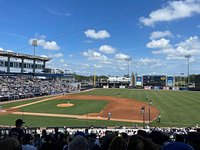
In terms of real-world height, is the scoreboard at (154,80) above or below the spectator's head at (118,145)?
above

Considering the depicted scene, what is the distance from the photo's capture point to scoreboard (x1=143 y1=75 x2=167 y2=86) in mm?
165000

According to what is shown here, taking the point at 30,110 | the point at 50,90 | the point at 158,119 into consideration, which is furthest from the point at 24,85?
the point at 158,119

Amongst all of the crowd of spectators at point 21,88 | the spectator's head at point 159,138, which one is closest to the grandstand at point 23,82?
the crowd of spectators at point 21,88

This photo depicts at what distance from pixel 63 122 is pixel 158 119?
13.7m

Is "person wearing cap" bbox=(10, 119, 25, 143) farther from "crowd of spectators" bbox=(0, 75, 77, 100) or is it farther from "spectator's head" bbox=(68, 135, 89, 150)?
"crowd of spectators" bbox=(0, 75, 77, 100)

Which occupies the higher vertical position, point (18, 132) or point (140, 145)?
point (140, 145)

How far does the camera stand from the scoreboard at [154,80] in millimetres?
165000

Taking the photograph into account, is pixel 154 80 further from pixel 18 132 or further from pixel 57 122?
pixel 18 132

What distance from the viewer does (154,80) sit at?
171 m

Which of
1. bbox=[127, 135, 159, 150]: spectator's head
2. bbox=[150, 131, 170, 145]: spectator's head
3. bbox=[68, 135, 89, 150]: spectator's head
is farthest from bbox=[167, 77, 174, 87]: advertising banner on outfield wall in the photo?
bbox=[127, 135, 159, 150]: spectator's head

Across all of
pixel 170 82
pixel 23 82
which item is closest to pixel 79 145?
pixel 23 82

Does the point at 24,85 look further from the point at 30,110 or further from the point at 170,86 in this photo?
the point at 170,86

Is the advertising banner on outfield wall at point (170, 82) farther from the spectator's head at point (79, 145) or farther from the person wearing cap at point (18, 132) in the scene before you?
the spectator's head at point (79, 145)

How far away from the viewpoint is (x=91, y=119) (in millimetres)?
42656
